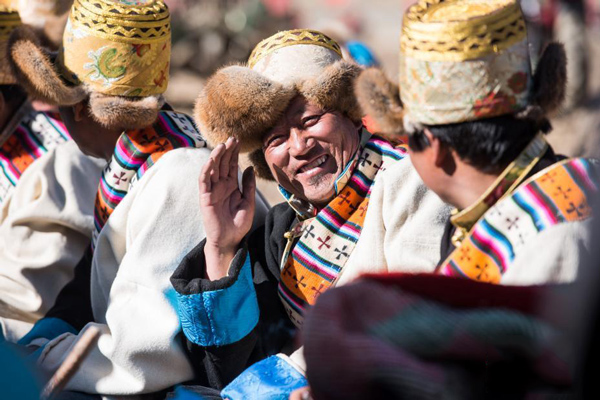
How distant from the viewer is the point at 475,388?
1.59 metres

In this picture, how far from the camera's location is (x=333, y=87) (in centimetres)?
277

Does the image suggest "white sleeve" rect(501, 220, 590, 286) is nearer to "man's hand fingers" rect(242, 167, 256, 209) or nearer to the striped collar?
the striped collar

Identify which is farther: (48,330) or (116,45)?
(48,330)

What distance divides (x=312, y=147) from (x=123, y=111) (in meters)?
0.76

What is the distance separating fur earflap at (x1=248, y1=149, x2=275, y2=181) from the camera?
305 centimetres

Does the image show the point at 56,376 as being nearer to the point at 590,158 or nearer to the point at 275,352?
the point at 275,352

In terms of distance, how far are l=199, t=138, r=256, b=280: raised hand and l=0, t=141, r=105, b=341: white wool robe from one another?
1012 millimetres

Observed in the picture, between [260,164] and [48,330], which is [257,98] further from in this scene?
[48,330]

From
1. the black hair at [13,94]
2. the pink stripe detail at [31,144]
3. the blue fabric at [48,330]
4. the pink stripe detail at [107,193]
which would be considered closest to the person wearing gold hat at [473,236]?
the pink stripe detail at [107,193]

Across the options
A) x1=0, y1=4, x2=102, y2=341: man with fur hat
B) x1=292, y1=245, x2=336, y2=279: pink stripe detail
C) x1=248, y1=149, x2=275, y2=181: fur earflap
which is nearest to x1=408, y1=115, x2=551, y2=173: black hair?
x1=292, y1=245, x2=336, y2=279: pink stripe detail

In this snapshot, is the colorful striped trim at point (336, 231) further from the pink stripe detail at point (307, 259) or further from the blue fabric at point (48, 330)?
the blue fabric at point (48, 330)

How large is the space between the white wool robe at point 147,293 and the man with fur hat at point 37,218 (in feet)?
2.00

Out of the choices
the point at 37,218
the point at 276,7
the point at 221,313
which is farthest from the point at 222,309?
the point at 276,7

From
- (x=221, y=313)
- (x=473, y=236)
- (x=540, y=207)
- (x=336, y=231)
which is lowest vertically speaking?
(x=221, y=313)
